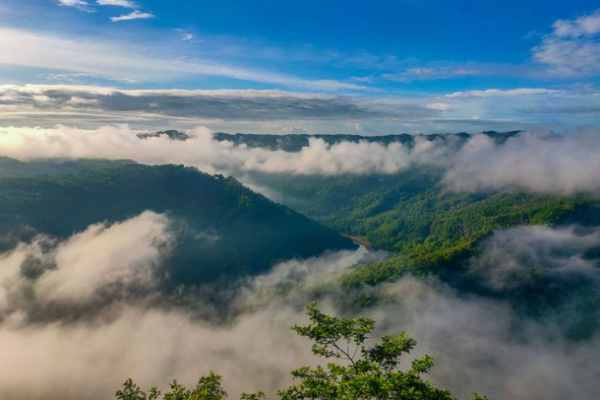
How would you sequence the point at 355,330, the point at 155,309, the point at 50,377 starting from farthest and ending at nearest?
the point at 155,309, the point at 50,377, the point at 355,330

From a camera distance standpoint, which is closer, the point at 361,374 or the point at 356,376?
the point at 361,374

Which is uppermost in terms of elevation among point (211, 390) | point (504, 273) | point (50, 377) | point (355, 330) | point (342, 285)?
point (355, 330)

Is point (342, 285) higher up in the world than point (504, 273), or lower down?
lower down

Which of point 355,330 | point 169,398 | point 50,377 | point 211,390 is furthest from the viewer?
point 50,377

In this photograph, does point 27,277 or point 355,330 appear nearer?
point 355,330

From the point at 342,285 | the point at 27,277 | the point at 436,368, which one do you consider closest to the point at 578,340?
the point at 436,368

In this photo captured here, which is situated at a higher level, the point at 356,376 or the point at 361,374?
the point at 361,374

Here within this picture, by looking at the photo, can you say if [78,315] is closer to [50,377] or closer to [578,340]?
[50,377]
